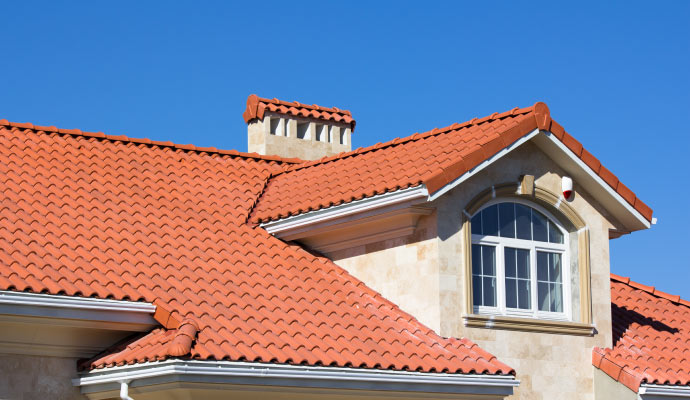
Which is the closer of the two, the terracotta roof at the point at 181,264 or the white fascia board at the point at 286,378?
the white fascia board at the point at 286,378

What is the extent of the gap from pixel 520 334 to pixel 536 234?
→ 1562mm

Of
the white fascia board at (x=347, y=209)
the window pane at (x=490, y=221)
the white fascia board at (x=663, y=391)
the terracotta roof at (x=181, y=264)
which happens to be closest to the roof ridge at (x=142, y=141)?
the terracotta roof at (x=181, y=264)

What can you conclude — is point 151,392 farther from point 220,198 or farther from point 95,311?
point 220,198

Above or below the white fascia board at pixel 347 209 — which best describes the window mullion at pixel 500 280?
below

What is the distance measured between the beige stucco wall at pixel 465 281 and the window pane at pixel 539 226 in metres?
0.42

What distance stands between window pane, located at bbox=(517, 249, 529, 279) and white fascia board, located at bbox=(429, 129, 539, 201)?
4.51ft

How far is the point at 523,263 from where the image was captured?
1630cm

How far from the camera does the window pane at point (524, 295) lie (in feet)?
52.9

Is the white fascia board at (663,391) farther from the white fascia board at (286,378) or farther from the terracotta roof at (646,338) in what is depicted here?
the white fascia board at (286,378)

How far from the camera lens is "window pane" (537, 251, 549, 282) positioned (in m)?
16.4

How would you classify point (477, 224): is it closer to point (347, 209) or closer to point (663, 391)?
point (347, 209)

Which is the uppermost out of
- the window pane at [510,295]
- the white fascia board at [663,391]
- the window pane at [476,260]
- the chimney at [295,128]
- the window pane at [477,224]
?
the chimney at [295,128]

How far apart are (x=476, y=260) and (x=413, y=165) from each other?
5.39 ft

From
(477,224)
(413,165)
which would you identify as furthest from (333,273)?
(477,224)
